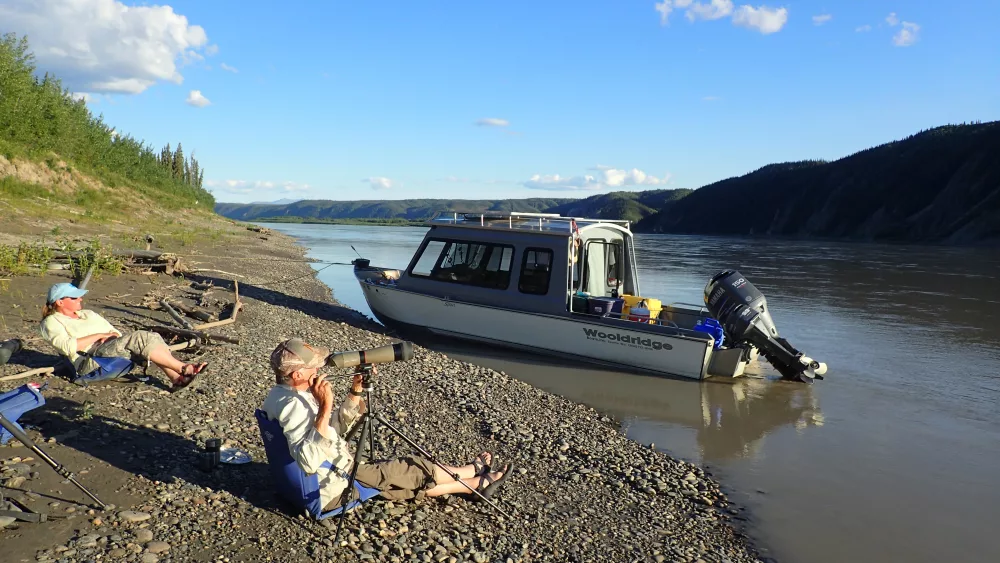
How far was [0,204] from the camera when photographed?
70.6ft

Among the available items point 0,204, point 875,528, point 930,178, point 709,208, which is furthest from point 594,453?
point 709,208

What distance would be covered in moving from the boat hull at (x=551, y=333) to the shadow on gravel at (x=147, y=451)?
758 cm

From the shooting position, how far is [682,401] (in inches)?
436

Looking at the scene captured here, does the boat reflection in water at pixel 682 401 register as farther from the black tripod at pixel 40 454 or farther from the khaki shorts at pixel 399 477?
the black tripod at pixel 40 454

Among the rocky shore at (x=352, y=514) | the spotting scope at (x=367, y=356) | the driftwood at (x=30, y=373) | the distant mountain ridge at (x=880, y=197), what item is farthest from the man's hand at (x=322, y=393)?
the distant mountain ridge at (x=880, y=197)

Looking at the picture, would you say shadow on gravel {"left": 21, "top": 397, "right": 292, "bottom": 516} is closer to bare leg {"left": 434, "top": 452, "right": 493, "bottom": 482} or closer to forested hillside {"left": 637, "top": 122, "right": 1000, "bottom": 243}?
bare leg {"left": 434, "top": 452, "right": 493, "bottom": 482}

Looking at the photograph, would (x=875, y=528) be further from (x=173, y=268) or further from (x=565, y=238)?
(x=173, y=268)

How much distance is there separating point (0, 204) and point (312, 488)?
22.3m

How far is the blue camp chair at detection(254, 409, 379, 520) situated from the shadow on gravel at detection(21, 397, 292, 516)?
30cm

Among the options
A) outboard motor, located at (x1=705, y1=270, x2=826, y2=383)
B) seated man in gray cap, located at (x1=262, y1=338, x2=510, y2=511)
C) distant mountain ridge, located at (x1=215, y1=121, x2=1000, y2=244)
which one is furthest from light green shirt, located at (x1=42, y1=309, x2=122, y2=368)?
distant mountain ridge, located at (x1=215, y1=121, x2=1000, y2=244)

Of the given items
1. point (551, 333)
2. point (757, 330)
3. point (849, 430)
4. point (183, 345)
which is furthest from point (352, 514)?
point (757, 330)

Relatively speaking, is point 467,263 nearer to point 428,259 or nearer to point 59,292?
point 428,259

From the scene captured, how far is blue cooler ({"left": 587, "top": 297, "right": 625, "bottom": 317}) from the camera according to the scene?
1262cm

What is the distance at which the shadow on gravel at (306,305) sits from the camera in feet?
51.0
